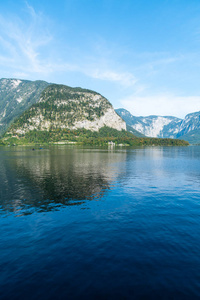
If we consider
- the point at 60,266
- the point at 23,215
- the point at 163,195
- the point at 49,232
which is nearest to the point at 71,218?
the point at 49,232

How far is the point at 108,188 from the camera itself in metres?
52.6

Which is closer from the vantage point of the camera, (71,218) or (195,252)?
(195,252)

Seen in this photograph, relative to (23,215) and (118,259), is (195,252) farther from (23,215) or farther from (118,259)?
(23,215)

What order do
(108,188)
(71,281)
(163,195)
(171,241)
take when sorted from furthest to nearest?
(108,188)
(163,195)
(171,241)
(71,281)

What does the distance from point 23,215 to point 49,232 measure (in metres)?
8.79

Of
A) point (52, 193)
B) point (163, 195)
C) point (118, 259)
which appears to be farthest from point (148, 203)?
point (52, 193)

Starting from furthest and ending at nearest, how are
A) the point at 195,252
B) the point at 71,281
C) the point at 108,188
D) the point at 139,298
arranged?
1. the point at 108,188
2. the point at 195,252
3. the point at 71,281
4. the point at 139,298

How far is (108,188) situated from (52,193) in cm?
1575

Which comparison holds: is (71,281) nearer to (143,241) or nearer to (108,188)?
(143,241)

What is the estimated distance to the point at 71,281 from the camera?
17.4 meters

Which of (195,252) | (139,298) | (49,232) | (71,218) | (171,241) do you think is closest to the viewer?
(139,298)

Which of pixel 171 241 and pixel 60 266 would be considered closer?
pixel 60 266

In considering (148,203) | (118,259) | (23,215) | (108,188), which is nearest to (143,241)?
(118,259)

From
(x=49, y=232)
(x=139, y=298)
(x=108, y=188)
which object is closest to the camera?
(x=139, y=298)
